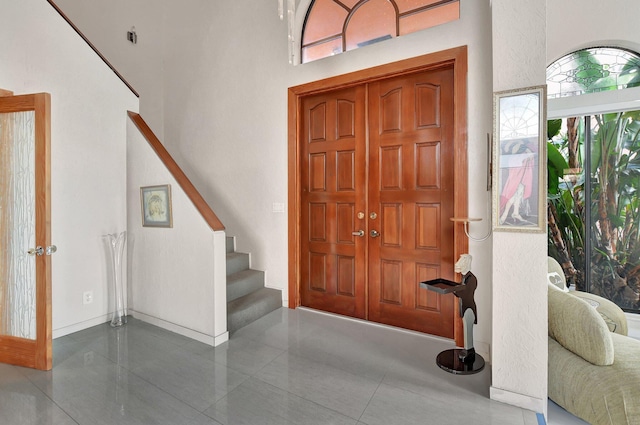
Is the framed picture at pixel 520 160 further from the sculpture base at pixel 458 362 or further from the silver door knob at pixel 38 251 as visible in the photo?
the silver door knob at pixel 38 251

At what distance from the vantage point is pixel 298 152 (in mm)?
3760

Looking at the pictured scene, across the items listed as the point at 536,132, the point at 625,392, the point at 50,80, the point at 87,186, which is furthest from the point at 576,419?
the point at 50,80

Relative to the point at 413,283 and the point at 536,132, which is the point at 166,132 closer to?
the point at 413,283

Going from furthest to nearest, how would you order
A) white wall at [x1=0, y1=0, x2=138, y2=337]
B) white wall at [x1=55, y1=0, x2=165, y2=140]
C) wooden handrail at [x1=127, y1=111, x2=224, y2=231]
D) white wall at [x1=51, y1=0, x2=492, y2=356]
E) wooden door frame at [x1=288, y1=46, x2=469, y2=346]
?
white wall at [x1=55, y1=0, x2=165, y2=140] → white wall at [x1=51, y1=0, x2=492, y2=356] → wooden handrail at [x1=127, y1=111, x2=224, y2=231] → white wall at [x1=0, y1=0, x2=138, y2=337] → wooden door frame at [x1=288, y1=46, x2=469, y2=346]

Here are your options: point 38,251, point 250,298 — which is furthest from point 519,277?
point 38,251

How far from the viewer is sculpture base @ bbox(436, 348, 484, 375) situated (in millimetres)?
2408

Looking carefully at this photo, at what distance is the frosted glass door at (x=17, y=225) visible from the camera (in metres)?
2.55

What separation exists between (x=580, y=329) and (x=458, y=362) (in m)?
0.87

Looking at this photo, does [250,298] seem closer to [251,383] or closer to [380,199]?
[251,383]

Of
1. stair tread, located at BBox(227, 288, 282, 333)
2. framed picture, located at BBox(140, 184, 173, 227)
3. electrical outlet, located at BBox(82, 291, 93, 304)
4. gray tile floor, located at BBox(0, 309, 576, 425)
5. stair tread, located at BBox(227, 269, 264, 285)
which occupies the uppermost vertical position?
framed picture, located at BBox(140, 184, 173, 227)

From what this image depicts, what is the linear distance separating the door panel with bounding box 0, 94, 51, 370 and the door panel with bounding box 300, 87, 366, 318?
94.8 inches

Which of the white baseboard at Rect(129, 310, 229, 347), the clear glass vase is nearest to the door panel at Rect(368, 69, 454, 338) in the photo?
the white baseboard at Rect(129, 310, 229, 347)

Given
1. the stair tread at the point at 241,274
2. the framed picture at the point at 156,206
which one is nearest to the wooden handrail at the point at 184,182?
the framed picture at the point at 156,206

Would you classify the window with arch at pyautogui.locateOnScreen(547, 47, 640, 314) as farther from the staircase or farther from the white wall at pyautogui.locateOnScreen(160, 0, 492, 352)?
the staircase
